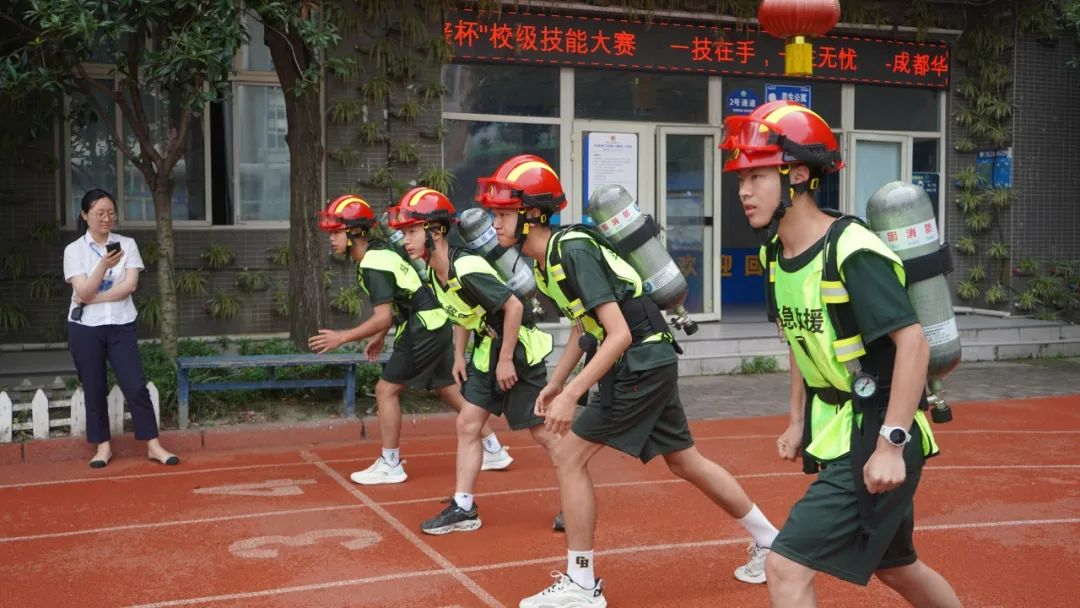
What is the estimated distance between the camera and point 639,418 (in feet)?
17.4

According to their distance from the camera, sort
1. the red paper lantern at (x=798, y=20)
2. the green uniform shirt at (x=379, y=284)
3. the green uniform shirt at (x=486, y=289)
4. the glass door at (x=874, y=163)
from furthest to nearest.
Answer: the glass door at (x=874, y=163) → the red paper lantern at (x=798, y=20) → the green uniform shirt at (x=379, y=284) → the green uniform shirt at (x=486, y=289)

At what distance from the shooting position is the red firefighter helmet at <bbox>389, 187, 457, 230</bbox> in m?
6.90

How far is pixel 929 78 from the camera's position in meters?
16.4

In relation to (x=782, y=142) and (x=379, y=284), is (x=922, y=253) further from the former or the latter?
(x=379, y=284)

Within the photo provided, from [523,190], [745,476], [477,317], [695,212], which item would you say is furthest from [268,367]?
[695,212]

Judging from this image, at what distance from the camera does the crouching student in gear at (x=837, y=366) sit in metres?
3.49

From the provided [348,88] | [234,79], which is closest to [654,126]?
[348,88]

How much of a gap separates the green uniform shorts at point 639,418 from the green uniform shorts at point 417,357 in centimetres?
260

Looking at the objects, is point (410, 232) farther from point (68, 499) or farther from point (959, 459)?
point (959, 459)

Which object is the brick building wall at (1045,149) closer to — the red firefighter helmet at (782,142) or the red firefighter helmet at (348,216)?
the red firefighter helmet at (348,216)

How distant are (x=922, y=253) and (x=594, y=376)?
1.66 metres

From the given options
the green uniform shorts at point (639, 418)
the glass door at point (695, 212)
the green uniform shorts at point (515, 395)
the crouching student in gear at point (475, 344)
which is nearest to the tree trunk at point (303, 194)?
the crouching student in gear at point (475, 344)

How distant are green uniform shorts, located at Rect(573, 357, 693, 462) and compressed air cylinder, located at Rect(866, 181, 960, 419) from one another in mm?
1829

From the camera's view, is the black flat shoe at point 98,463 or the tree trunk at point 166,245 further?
the tree trunk at point 166,245
